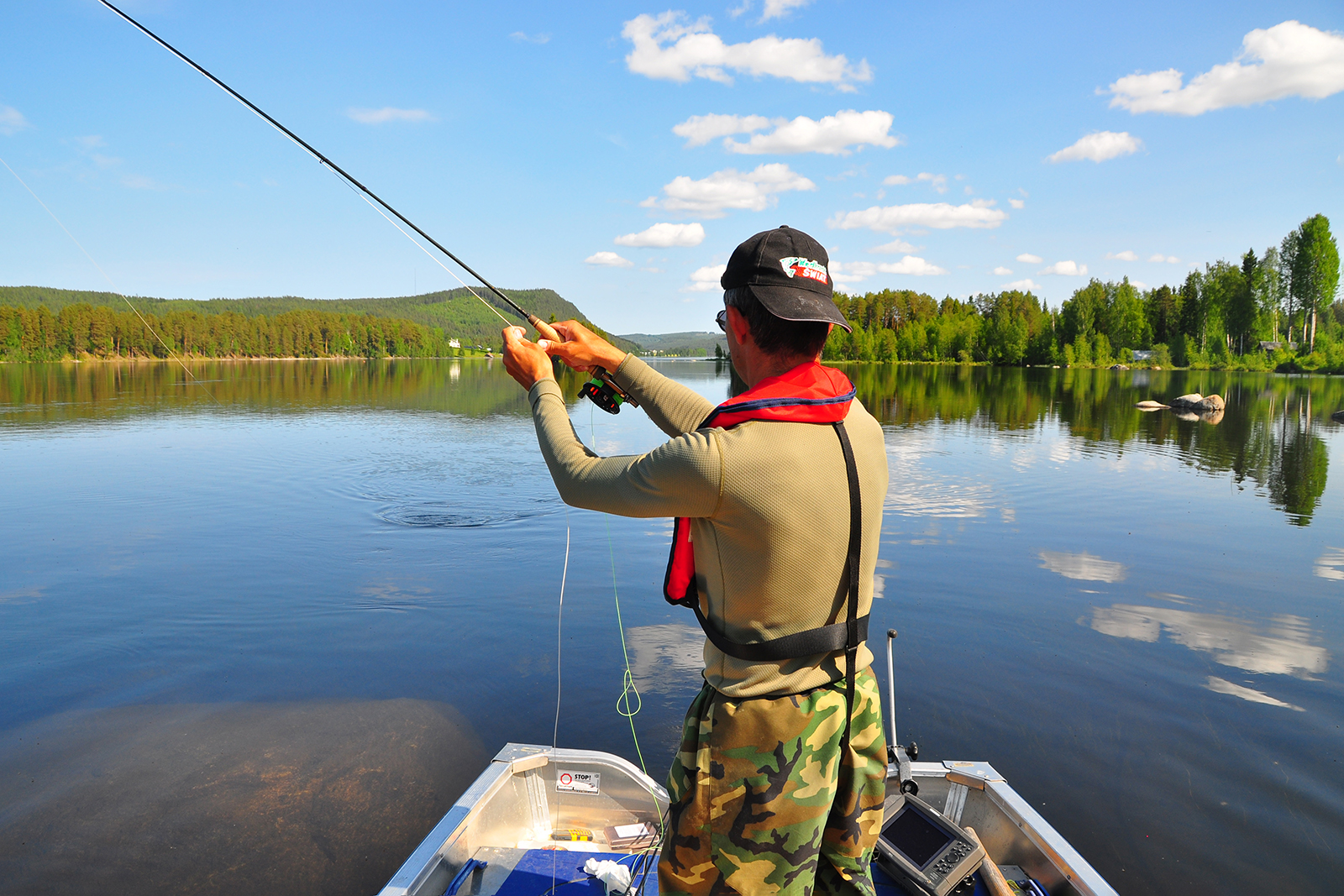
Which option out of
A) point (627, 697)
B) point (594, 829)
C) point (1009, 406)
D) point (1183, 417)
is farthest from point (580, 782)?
point (1009, 406)

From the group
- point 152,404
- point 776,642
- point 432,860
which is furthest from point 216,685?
point 152,404

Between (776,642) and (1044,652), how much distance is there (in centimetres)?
766

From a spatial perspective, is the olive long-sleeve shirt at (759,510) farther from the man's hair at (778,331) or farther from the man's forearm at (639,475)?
the man's hair at (778,331)

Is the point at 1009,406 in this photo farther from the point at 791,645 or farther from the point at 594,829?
the point at 791,645

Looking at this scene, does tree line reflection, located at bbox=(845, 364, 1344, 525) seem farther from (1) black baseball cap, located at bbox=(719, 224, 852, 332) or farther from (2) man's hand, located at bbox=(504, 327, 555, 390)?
(2) man's hand, located at bbox=(504, 327, 555, 390)

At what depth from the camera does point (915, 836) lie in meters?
4.00

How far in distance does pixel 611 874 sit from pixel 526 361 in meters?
2.86

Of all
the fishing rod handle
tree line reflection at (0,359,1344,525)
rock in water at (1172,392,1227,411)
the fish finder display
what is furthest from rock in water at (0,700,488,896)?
rock in water at (1172,392,1227,411)

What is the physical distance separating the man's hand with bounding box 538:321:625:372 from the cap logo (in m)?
0.64

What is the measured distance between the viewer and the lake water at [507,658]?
554cm

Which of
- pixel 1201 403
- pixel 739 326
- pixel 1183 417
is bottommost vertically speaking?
pixel 1183 417

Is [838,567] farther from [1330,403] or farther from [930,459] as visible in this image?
[1330,403]

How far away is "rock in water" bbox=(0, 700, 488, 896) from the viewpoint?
5070 mm

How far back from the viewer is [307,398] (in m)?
40.7
